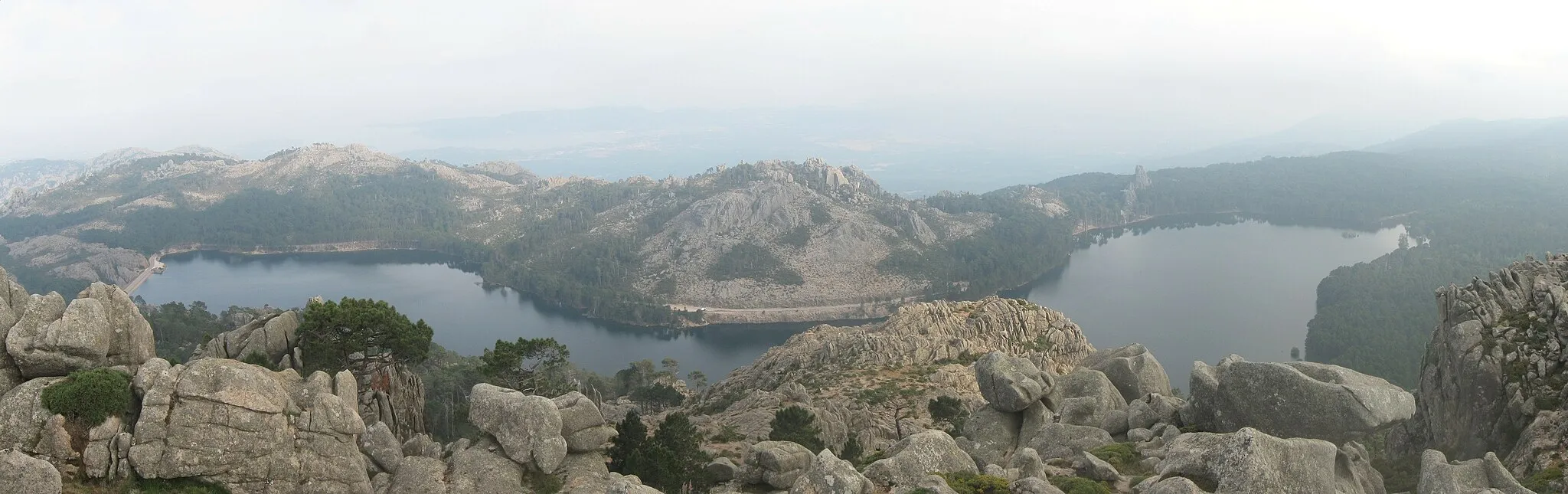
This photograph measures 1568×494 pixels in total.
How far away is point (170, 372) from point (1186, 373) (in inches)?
4853

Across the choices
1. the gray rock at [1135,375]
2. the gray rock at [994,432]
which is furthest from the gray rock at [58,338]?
the gray rock at [1135,375]

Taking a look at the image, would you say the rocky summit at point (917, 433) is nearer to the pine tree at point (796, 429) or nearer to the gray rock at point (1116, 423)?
the gray rock at point (1116, 423)

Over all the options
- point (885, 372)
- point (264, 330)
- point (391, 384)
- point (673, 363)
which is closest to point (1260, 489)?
point (391, 384)

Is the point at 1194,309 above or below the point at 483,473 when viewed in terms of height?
below

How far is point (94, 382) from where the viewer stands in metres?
20.8

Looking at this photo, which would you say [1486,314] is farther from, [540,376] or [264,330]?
[264,330]

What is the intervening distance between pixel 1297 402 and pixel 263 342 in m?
42.8

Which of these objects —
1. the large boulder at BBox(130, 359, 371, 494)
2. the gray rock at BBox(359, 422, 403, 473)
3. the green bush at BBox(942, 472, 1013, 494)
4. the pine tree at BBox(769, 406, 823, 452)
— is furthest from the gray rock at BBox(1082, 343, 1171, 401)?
the large boulder at BBox(130, 359, 371, 494)

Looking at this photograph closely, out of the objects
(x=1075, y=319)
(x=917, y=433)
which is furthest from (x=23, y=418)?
(x=1075, y=319)

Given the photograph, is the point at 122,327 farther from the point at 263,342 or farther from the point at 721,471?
the point at 721,471

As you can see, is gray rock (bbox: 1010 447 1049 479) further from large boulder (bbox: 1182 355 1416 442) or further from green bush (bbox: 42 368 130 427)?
green bush (bbox: 42 368 130 427)

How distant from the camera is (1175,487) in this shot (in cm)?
1692

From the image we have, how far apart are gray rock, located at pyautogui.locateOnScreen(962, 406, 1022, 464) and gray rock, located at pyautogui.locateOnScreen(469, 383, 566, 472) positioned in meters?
16.1

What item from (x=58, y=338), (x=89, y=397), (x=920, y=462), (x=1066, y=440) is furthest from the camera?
(x=1066, y=440)
